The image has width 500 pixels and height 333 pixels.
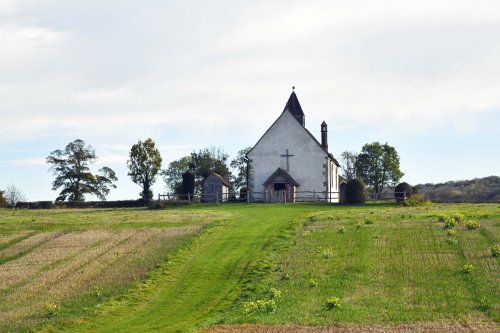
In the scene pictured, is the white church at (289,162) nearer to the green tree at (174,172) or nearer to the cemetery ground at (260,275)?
the cemetery ground at (260,275)

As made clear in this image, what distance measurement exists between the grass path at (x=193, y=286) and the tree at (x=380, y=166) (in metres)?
70.4

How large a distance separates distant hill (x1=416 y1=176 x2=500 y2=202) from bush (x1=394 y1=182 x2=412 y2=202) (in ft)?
78.7

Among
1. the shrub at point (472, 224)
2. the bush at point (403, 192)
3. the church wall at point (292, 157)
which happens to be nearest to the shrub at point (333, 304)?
the shrub at point (472, 224)

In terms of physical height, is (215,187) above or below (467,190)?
below

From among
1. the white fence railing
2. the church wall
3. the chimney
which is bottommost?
the white fence railing

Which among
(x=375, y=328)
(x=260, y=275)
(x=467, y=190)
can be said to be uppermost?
(x=467, y=190)

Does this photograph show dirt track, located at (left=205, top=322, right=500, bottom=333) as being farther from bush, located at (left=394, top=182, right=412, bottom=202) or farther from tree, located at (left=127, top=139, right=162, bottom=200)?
tree, located at (left=127, top=139, right=162, bottom=200)

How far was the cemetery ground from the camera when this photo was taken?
25.6m

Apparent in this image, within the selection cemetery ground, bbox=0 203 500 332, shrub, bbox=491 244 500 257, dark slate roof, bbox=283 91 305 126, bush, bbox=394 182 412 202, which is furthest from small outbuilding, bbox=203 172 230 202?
shrub, bbox=491 244 500 257

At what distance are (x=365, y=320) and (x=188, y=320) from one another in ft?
21.1

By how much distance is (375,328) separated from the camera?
23.4 m

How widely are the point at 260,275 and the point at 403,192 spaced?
40592mm

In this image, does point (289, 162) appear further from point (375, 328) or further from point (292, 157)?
point (375, 328)

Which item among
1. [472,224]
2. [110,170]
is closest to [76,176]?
[110,170]
